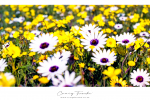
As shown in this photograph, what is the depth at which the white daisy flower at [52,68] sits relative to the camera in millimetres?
1059

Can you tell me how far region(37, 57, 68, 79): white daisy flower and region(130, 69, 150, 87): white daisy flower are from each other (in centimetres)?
55

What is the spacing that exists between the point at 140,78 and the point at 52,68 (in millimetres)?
689

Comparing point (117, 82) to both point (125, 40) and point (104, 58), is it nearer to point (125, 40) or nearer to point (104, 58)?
point (104, 58)

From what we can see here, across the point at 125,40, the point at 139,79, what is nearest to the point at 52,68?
the point at 139,79

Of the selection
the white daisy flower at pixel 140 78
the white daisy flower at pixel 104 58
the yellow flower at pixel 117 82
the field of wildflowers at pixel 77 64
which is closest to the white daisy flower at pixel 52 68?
the field of wildflowers at pixel 77 64

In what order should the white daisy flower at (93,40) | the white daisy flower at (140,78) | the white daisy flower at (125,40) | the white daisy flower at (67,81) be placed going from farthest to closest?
the white daisy flower at (125,40) → the white daisy flower at (93,40) → the white daisy flower at (140,78) → the white daisy flower at (67,81)

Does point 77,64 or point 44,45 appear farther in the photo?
point 77,64

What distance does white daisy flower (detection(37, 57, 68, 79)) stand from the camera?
1.06 meters

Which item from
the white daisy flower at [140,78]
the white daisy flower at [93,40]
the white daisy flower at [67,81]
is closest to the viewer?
the white daisy flower at [67,81]

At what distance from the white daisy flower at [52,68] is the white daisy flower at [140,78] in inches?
21.6

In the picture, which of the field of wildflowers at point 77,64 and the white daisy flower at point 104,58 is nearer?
the field of wildflowers at point 77,64

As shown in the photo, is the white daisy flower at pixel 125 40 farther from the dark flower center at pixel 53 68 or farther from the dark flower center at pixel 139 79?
the dark flower center at pixel 53 68

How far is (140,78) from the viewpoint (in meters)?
1.21
